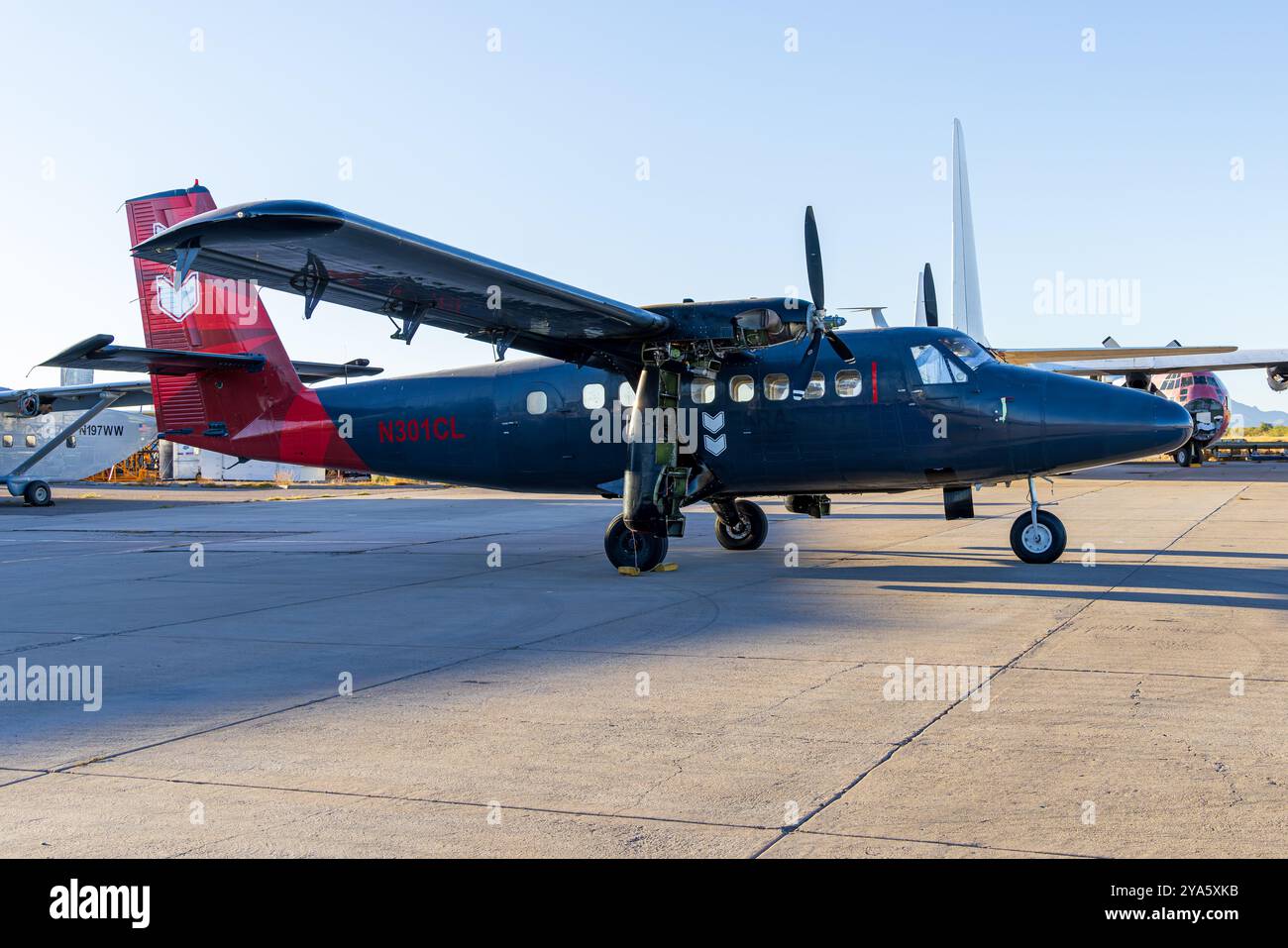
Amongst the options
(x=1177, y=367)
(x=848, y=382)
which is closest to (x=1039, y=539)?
(x=848, y=382)

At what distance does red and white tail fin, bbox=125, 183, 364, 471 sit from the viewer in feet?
59.2

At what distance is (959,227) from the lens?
69875 mm

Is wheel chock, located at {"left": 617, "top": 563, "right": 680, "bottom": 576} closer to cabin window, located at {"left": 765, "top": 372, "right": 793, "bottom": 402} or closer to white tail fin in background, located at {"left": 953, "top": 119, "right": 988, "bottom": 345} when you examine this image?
cabin window, located at {"left": 765, "top": 372, "right": 793, "bottom": 402}

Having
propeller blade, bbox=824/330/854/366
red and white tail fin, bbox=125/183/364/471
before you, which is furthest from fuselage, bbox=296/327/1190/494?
red and white tail fin, bbox=125/183/364/471

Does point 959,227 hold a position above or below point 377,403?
above

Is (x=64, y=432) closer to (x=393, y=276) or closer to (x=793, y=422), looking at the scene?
(x=393, y=276)

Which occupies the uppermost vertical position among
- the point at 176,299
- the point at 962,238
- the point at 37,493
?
the point at 962,238

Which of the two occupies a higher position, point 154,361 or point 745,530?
point 154,361

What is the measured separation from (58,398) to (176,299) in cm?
2115

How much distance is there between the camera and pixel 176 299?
61.3 feet
